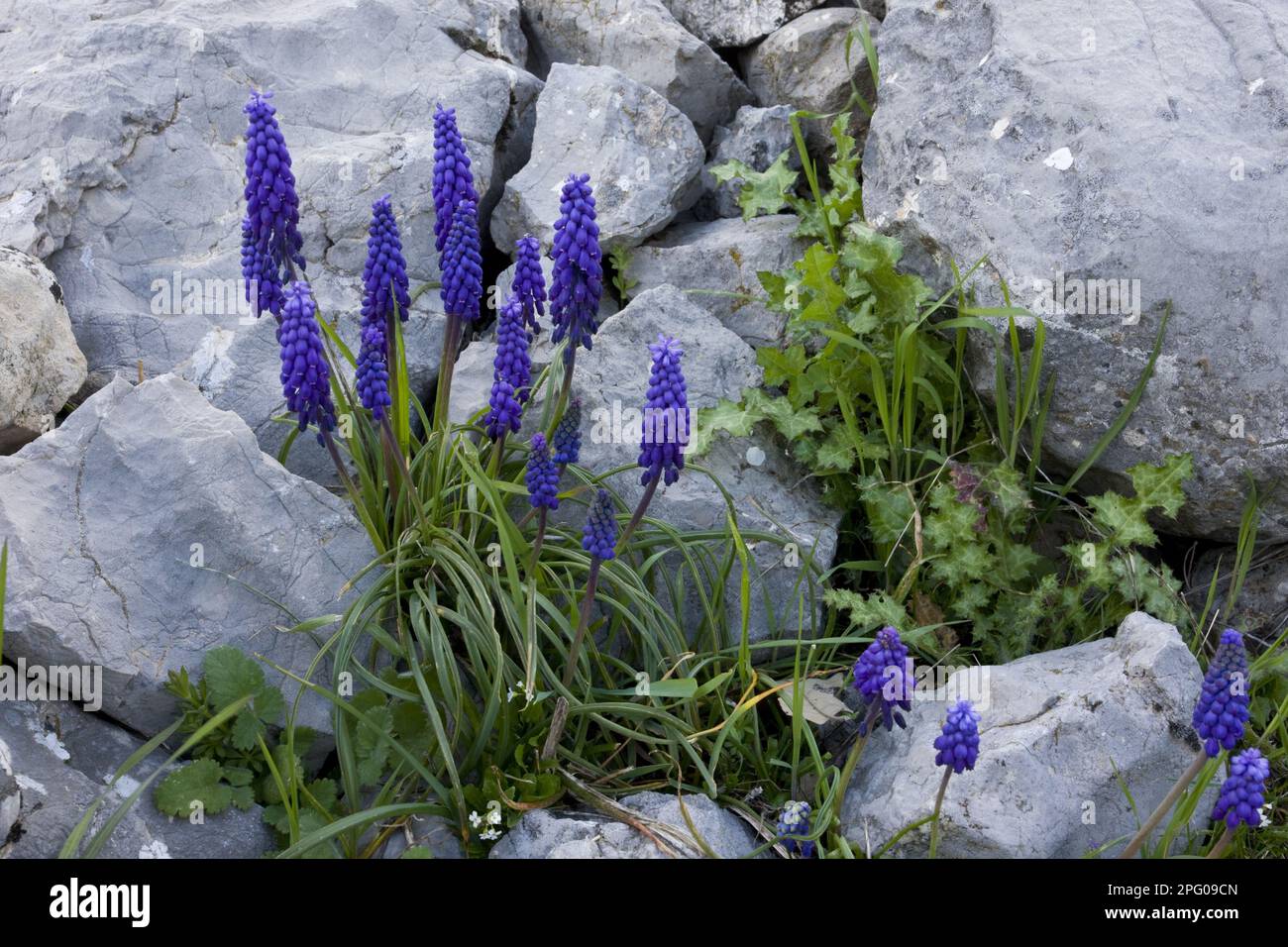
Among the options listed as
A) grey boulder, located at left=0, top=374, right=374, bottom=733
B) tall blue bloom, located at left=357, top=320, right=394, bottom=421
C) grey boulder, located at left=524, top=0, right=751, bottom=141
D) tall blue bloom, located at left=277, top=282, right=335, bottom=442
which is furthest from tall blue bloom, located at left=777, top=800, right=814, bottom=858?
grey boulder, located at left=524, top=0, right=751, bottom=141

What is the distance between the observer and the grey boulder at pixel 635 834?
12.9 ft

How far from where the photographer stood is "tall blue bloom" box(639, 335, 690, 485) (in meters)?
3.87

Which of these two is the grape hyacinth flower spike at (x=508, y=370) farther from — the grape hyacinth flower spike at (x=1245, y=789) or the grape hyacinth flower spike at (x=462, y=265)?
the grape hyacinth flower spike at (x=1245, y=789)

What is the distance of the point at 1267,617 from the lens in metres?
5.18

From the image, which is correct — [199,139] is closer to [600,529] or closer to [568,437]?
[568,437]

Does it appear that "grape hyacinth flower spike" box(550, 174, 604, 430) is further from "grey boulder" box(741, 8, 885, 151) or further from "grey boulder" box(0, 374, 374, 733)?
"grey boulder" box(741, 8, 885, 151)

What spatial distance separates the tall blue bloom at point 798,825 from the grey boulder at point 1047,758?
0.18 metres

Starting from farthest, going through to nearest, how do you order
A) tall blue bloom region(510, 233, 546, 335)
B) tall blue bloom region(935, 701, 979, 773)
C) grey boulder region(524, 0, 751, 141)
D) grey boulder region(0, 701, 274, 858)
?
grey boulder region(524, 0, 751, 141) < tall blue bloom region(510, 233, 546, 335) < grey boulder region(0, 701, 274, 858) < tall blue bloom region(935, 701, 979, 773)

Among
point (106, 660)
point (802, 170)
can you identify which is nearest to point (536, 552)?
point (106, 660)

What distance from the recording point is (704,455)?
5219 millimetres

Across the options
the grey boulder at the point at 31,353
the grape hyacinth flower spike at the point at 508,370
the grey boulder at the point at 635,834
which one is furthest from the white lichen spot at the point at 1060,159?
the grey boulder at the point at 31,353

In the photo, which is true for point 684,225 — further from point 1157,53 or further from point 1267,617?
point 1267,617

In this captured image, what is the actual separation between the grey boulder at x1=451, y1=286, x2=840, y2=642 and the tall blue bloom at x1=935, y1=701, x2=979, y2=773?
127 cm

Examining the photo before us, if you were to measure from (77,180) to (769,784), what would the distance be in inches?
161
